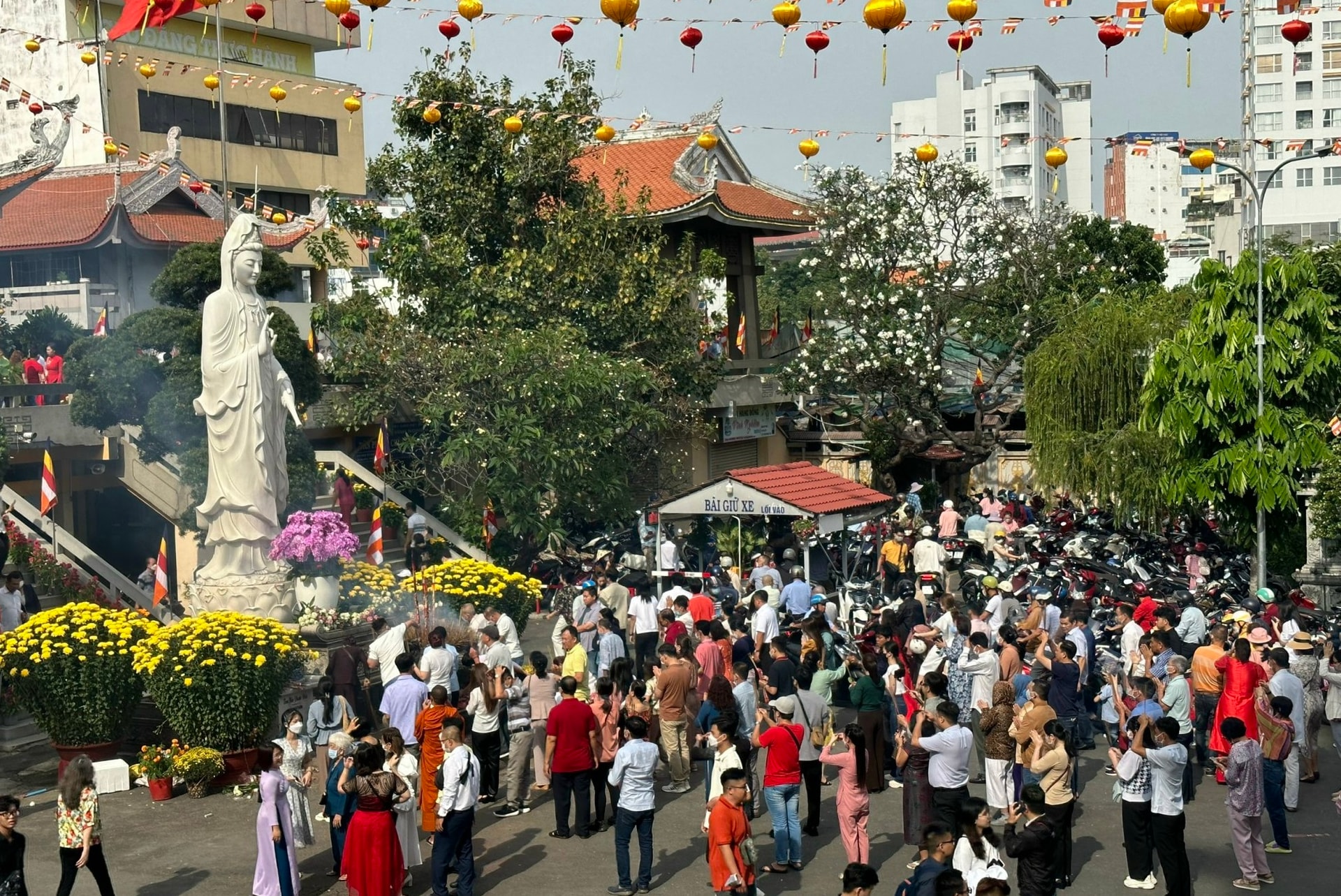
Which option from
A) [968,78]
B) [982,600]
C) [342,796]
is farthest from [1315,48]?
[342,796]

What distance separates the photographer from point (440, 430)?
966 inches

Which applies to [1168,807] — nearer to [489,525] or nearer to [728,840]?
[728,840]

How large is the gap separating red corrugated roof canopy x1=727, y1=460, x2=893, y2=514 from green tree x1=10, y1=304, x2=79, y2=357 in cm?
1222

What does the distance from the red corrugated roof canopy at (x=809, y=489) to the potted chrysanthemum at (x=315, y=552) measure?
232 inches

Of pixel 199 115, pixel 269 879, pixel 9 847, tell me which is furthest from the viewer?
pixel 199 115

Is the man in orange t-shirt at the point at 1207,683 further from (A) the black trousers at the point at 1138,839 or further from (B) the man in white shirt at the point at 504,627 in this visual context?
(B) the man in white shirt at the point at 504,627

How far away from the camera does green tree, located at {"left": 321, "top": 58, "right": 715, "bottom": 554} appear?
22.4 meters

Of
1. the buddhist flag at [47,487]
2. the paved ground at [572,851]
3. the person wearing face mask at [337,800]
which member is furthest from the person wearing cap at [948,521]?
the person wearing face mask at [337,800]

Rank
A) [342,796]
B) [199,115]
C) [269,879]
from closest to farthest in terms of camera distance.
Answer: [269,879] → [342,796] → [199,115]

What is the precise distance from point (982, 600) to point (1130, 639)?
5.64m

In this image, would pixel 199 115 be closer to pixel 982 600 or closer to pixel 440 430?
pixel 440 430

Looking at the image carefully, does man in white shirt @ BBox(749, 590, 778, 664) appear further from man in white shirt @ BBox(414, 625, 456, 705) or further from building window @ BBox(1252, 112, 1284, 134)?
building window @ BBox(1252, 112, 1284, 134)

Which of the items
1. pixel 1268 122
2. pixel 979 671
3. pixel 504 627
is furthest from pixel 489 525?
pixel 1268 122

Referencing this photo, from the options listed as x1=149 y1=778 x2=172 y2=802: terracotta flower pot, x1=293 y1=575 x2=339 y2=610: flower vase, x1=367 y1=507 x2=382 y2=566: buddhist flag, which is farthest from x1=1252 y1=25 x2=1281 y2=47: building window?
x1=149 y1=778 x2=172 y2=802: terracotta flower pot
